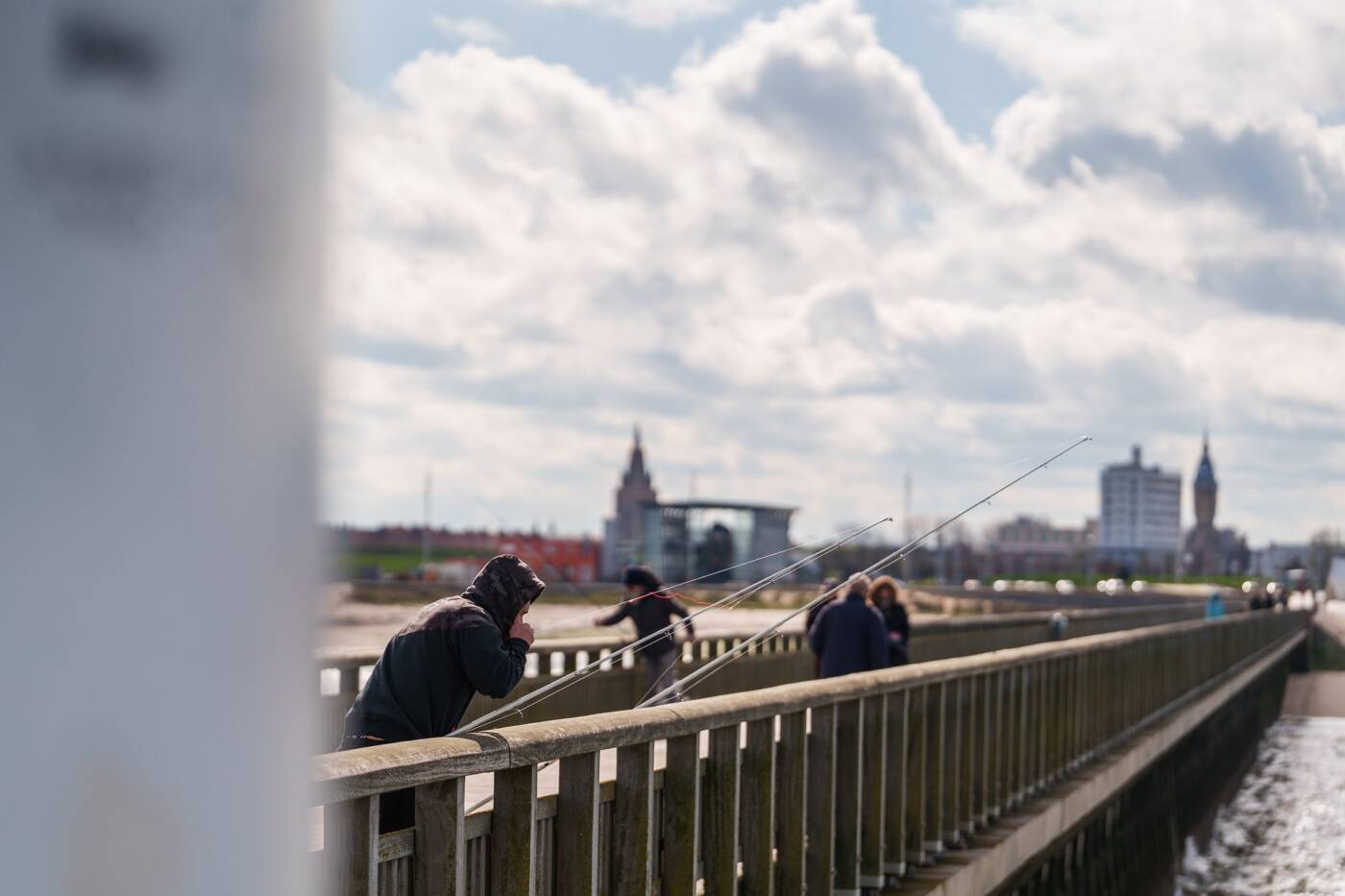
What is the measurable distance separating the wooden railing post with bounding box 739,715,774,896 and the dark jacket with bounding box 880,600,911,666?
7.73 metres

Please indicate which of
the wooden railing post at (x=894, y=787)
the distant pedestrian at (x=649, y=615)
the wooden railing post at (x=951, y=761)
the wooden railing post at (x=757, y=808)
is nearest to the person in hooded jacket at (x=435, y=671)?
the wooden railing post at (x=757, y=808)

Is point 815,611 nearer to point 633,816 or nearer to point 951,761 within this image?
point 951,761

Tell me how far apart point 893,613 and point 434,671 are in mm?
10328

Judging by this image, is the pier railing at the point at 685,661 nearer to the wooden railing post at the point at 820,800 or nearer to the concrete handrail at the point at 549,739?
the concrete handrail at the point at 549,739

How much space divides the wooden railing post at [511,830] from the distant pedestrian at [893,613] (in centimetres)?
892

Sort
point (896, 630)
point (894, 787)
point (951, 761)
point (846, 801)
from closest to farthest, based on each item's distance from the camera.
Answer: point (846, 801) < point (894, 787) < point (951, 761) < point (896, 630)

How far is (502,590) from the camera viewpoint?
5.18 meters

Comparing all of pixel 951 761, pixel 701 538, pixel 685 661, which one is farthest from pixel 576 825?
pixel 701 538

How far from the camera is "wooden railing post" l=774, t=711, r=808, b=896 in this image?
720cm

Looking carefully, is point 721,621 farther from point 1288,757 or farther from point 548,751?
point 548,751

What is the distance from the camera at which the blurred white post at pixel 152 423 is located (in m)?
Result: 1.36

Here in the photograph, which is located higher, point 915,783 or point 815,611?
point 815,611

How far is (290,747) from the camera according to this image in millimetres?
1744

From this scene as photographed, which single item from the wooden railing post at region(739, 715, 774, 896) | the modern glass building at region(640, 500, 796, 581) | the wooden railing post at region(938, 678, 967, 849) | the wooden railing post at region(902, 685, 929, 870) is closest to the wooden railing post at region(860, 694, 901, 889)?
the wooden railing post at region(902, 685, 929, 870)
